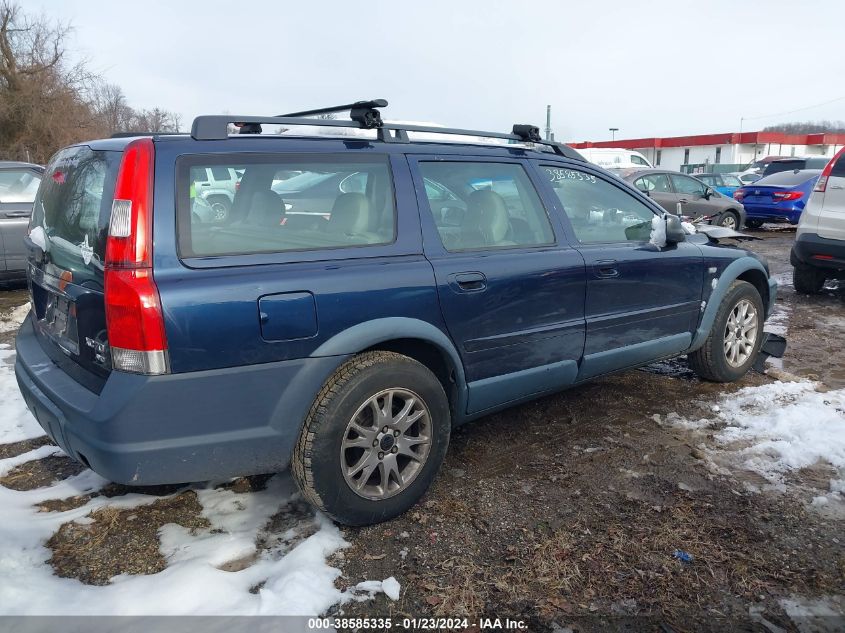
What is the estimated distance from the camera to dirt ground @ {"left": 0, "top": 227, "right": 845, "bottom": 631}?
95.2 inches

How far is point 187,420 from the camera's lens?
2.42 metres

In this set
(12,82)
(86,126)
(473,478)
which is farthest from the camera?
(86,126)

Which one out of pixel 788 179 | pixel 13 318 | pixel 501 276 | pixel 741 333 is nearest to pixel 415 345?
pixel 501 276

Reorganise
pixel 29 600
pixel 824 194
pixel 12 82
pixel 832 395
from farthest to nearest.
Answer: pixel 12 82 → pixel 824 194 → pixel 832 395 → pixel 29 600

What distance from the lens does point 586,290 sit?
3.63m

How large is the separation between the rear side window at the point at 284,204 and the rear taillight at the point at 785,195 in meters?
14.4

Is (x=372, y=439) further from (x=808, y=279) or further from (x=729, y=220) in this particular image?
(x=729, y=220)

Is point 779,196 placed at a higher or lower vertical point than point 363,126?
lower

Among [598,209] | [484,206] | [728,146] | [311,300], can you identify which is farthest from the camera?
[728,146]

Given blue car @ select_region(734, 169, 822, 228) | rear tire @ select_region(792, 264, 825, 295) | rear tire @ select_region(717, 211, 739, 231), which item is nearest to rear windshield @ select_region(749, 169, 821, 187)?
blue car @ select_region(734, 169, 822, 228)

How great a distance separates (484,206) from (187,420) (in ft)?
6.06

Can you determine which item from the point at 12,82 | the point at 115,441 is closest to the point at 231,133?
the point at 115,441

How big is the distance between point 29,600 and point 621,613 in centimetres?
217

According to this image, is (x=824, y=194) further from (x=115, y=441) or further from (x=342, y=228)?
(x=115, y=441)
